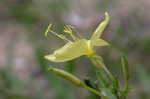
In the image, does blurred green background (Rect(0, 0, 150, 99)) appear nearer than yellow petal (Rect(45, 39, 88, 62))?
No

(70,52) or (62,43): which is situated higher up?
(62,43)

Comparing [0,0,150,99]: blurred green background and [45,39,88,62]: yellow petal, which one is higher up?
[0,0,150,99]: blurred green background

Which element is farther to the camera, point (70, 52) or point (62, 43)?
point (62, 43)

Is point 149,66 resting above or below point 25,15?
below

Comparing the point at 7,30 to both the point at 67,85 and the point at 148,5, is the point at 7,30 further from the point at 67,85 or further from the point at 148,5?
the point at 67,85

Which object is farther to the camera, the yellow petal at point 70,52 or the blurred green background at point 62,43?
the blurred green background at point 62,43

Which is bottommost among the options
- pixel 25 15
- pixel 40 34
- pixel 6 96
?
pixel 6 96

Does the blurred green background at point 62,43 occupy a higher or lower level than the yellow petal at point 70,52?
higher

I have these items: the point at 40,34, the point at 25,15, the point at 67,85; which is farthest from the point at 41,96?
the point at 25,15
